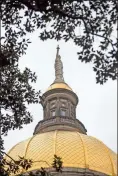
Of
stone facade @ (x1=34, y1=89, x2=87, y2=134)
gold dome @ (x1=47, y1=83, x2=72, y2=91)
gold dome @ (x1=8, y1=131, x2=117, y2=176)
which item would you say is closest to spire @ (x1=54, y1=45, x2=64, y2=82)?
gold dome @ (x1=47, y1=83, x2=72, y2=91)

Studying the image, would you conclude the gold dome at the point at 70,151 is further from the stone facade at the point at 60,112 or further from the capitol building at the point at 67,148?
the stone facade at the point at 60,112

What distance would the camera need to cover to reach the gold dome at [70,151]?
32.7m

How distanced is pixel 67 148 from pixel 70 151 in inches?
16.4

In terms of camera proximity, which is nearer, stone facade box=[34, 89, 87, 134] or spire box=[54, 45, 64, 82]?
stone facade box=[34, 89, 87, 134]

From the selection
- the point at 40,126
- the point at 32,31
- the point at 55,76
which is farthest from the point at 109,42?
the point at 55,76

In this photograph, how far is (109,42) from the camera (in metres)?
8.96

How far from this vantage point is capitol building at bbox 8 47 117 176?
32.4 metres

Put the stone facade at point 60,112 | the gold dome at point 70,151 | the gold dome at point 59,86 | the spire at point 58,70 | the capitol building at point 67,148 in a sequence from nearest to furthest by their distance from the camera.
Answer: the capitol building at point 67,148
the gold dome at point 70,151
the stone facade at point 60,112
the gold dome at point 59,86
the spire at point 58,70

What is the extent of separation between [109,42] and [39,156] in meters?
24.4

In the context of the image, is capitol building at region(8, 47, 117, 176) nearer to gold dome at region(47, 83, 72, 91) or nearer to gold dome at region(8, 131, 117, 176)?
gold dome at region(8, 131, 117, 176)

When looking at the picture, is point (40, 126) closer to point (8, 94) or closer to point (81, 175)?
point (81, 175)

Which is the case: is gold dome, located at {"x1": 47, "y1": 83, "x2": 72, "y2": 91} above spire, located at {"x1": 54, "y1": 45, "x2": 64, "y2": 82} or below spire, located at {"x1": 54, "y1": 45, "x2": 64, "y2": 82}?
below

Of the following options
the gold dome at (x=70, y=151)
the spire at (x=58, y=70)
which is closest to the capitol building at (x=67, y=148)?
the gold dome at (x=70, y=151)

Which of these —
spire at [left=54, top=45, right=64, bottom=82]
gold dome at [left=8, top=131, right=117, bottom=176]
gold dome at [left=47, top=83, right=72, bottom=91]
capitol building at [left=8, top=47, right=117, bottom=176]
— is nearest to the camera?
capitol building at [left=8, top=47, right=117, bottom=176]
